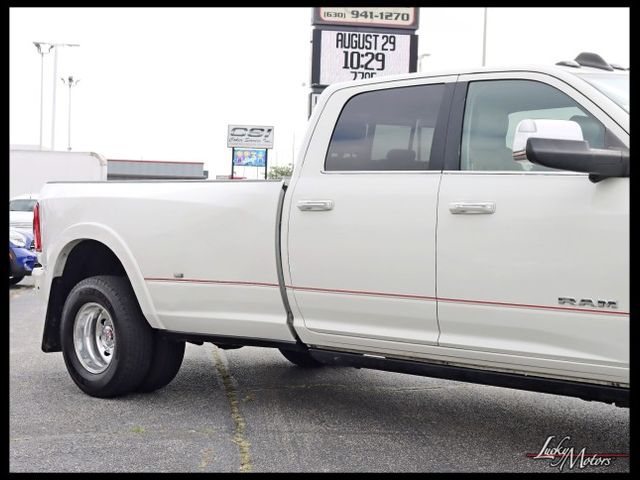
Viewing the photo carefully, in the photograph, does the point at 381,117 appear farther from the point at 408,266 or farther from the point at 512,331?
the point at 512,331

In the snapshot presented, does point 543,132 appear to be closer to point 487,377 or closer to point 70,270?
point 487,377

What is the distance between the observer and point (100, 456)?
4.52m

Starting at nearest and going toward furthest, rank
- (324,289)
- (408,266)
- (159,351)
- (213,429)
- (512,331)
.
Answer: (512,331)
(408,266)
(324,289)
(213,429)
(159,351)

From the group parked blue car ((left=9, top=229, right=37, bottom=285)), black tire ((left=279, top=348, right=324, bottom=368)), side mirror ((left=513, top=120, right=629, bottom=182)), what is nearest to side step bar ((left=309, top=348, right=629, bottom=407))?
side mirror ((left=513, top=120, right=629, bottom=182))

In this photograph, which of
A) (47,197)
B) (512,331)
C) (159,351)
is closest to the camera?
(512,331)

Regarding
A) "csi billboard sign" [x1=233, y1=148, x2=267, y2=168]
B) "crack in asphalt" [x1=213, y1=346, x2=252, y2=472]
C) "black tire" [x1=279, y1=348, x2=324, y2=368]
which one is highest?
"csi billboard sign" [x1=233, y1=148, x2=267, y2=168]

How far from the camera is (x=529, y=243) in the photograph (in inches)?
157

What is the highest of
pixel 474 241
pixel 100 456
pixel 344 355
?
pixel 474 241

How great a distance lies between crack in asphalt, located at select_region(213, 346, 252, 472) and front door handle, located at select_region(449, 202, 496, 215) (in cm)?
162

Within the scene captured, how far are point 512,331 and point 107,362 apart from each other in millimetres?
3021

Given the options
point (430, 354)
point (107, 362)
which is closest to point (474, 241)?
point (430, 354)

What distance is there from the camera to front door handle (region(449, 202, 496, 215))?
4129 millimetres

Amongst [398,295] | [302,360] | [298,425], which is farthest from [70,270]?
[398,295]

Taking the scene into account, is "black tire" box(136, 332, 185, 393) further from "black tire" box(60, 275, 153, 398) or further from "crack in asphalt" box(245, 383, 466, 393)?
"crack in asphalt" box(245, 383, 466, 393)
